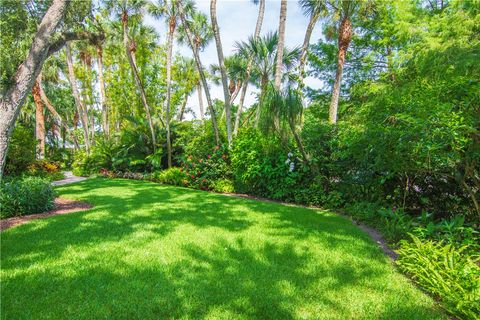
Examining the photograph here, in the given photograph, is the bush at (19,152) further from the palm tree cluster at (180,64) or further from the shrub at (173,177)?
the shrub at (173,177)

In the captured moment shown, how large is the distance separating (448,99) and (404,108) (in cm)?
67

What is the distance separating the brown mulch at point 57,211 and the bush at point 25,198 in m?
0.20

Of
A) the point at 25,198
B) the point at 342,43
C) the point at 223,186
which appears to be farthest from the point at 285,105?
the point at 342,43

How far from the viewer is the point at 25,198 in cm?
516

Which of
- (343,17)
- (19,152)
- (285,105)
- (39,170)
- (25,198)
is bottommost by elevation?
(25,198)

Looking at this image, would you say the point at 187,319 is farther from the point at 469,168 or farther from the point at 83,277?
the point at 469,168

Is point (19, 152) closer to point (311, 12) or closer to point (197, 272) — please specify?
point (197, 272)

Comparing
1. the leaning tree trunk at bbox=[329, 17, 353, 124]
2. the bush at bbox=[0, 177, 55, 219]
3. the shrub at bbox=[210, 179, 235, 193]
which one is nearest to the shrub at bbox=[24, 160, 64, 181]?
the bush at bbox=[0, 177, 55, 219]

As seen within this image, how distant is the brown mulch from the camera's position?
176 inches

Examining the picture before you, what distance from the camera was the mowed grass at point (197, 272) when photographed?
2.21 meters

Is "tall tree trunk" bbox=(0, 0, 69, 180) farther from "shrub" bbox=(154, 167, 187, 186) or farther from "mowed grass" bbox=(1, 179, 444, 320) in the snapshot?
"shrub" bbox=(154, 167, 187, 186)

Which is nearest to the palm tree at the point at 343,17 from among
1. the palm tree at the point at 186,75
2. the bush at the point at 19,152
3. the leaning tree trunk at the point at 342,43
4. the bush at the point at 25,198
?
the leaning tree trunk at the point at 342,43

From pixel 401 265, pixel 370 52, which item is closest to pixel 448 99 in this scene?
pixel 401 265

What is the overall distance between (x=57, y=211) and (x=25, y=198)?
0.62 meters
